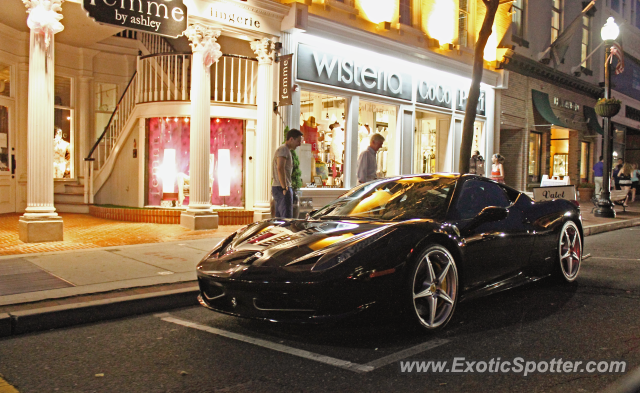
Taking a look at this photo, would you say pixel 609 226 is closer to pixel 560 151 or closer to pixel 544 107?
pixel 544 107

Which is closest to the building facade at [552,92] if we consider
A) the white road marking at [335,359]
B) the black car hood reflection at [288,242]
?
the black car hood reflection at [288,242]

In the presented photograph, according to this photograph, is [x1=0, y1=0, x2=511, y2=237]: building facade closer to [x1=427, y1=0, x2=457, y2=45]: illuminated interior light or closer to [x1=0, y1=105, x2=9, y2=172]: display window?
[x1=0, y1=105, x2=9, y2=172]: display window

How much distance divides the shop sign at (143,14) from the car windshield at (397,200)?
5.29m

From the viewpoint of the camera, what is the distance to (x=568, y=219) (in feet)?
19.8

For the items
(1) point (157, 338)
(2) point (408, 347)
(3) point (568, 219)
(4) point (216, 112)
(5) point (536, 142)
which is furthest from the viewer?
(5) point (536, 142)

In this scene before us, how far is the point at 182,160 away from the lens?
39.6 feet

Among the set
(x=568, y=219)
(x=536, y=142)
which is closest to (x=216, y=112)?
(x=568, y=219)

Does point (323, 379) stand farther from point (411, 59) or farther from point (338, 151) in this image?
point (411, 59)

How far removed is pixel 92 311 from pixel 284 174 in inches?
147

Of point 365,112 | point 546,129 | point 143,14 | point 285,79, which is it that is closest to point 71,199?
point 285,79

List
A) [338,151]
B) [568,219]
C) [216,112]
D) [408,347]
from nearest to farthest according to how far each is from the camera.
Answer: [408,347]
[568,219]
[216,112]
[338,151]

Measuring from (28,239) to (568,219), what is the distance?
25.0 feet

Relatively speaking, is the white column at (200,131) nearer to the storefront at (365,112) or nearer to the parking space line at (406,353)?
the storefront at (365,112)

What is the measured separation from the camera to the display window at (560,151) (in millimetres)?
24250
